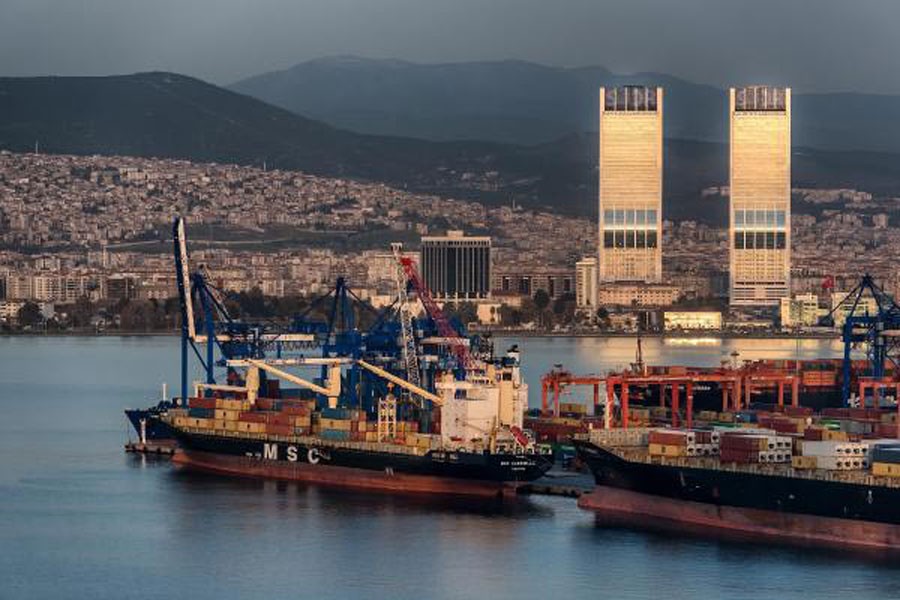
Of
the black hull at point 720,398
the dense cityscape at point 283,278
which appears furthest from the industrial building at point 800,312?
the black hull at point 720,398

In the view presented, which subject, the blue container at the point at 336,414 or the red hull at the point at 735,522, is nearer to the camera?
the red hull at the point at 735,522

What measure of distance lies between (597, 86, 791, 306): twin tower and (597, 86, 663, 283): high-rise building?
0.22 ft

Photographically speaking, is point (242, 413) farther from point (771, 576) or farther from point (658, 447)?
point (771, 576)

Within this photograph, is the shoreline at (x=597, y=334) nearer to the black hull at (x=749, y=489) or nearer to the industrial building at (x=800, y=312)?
the industrial building at (x=800, y=312)

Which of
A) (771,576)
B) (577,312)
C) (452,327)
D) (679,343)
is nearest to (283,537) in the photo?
(771,576)

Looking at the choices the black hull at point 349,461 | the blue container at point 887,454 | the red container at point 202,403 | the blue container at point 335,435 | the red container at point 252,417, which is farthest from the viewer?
the red container at point 202,403

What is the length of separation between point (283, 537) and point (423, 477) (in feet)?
19.5

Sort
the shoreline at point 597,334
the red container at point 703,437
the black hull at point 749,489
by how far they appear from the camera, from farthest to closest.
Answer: the shoreline at point 597,334 < the red container at point 703,437 < the black hull at point 749,489

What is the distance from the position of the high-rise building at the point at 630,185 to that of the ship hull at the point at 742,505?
130219 millimetres

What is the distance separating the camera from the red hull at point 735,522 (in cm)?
4134

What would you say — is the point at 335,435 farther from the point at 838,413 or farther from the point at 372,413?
the point at 838,413

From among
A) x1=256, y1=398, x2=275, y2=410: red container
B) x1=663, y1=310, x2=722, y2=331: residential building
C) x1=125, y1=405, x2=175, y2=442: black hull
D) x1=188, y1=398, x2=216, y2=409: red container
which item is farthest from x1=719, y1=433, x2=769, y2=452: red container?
x1=663, y1=310, x2=722, y2=331: residential building

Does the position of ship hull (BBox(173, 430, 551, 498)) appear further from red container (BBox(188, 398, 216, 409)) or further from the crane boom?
the crane boom

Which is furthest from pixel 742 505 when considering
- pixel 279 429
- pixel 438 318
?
pixel 438 318
